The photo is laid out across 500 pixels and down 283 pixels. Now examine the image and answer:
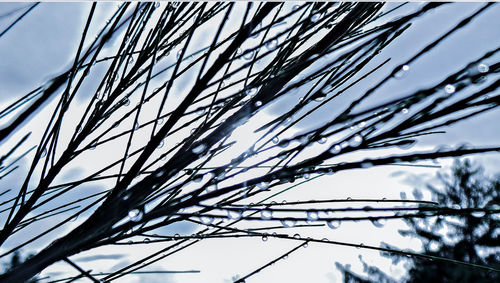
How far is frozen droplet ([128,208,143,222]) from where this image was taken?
0.74m

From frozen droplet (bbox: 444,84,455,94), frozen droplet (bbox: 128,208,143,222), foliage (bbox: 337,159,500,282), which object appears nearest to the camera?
frozen droplet (bbox: 444,84,455,94)

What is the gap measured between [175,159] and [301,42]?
466 mm

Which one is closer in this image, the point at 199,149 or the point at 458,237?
the point at 199,149

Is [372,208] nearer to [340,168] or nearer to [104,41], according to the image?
[340,168]

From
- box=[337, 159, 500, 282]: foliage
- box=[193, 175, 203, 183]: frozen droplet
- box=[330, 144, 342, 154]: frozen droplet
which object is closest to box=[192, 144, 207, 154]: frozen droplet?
box=[193, 175, 203, 183]: frozen droplet

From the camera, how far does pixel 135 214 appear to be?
2.47 ft

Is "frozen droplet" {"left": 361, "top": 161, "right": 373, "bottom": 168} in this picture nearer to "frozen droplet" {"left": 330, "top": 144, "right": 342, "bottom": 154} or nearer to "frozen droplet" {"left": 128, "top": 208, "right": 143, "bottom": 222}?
"frozen droplet" {"left": 330, "top": 144, "right": 342, "bottom": 154}

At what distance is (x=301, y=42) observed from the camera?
943 millimetres

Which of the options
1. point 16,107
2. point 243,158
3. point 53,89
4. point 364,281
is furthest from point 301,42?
point 364,281

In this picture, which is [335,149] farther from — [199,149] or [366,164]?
[199,149]

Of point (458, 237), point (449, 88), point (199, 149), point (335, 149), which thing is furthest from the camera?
point (458, 237)

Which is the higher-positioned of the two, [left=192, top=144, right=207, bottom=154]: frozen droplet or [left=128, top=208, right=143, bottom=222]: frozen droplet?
[left=192, top=144, right=207, bottom=154]: frozen droplet

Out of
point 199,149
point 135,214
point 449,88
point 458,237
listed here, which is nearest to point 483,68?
point 449,88

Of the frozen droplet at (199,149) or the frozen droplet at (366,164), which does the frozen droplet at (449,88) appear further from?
the frozen droplet at (199,149)
